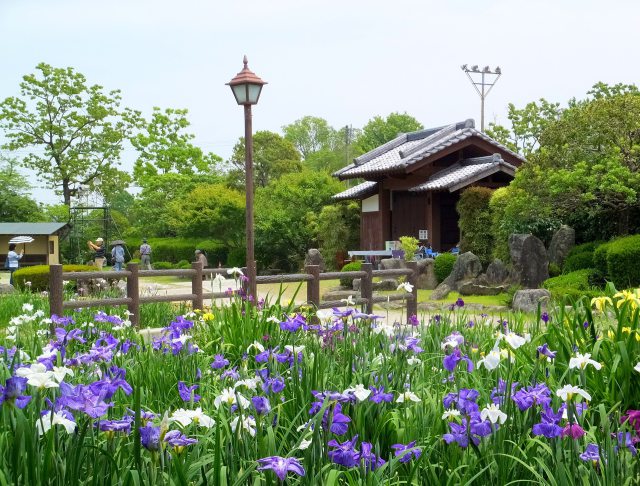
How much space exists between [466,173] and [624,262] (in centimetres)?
928

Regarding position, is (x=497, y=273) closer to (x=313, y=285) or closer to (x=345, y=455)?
(x=313, y=285)

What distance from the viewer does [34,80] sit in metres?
36.3

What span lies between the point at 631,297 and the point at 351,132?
5994 centimetres

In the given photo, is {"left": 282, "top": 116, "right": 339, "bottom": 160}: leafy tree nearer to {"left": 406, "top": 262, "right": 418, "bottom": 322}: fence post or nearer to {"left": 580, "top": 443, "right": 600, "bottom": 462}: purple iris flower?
{"left": 406, "top": 262, "right": 418, "bottom": 322}: fence post

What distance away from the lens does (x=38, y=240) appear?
116ft

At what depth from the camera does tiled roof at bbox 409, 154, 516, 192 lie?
21.2 metres

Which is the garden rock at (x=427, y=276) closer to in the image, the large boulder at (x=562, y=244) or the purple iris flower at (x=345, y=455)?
the large boulder at (x=562, y=244)

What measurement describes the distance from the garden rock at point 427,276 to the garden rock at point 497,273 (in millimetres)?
2131

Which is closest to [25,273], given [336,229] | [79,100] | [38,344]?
[336,229]

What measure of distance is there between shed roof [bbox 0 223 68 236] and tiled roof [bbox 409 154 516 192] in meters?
18.5

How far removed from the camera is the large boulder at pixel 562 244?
15719mm

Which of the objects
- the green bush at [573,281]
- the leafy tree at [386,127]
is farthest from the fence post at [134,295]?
the leafy tree at [386,127]

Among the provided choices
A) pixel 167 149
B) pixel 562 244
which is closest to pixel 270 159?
pixel 167 149

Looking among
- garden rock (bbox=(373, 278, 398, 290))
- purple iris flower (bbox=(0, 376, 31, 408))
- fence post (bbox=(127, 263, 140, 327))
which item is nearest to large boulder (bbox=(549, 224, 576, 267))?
garden rock (bbox=(373, 278, 398, 290))
